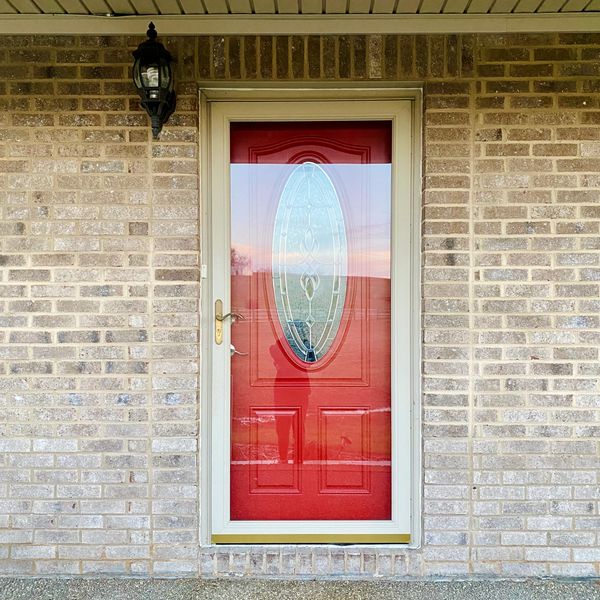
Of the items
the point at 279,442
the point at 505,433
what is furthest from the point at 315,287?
the point at 505,433

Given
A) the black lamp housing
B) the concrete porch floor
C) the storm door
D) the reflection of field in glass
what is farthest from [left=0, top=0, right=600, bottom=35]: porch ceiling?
the concrete porch floor

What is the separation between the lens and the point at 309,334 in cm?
277

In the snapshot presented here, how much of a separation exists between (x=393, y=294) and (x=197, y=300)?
1.00 metres

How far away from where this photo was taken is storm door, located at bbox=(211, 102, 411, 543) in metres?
A: 2.75

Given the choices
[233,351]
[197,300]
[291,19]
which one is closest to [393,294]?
[233,351]

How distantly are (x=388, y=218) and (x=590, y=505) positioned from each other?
1.75m

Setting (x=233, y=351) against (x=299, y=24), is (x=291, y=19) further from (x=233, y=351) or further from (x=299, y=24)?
(x=233, y=351)

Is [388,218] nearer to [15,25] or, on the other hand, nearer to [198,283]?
[198,283]

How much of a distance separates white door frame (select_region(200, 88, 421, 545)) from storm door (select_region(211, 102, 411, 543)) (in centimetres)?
6

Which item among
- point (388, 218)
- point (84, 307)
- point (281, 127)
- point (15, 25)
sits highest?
point (15, 25)

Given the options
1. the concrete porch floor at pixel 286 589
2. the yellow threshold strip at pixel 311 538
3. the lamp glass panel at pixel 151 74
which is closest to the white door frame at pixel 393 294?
the yellow threshold strip at pixel 311 538

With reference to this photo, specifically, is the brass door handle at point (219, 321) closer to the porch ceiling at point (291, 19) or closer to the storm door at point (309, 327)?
the storm door at point (309, 327)

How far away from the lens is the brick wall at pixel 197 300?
2.57m

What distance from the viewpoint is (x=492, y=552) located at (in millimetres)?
2590
